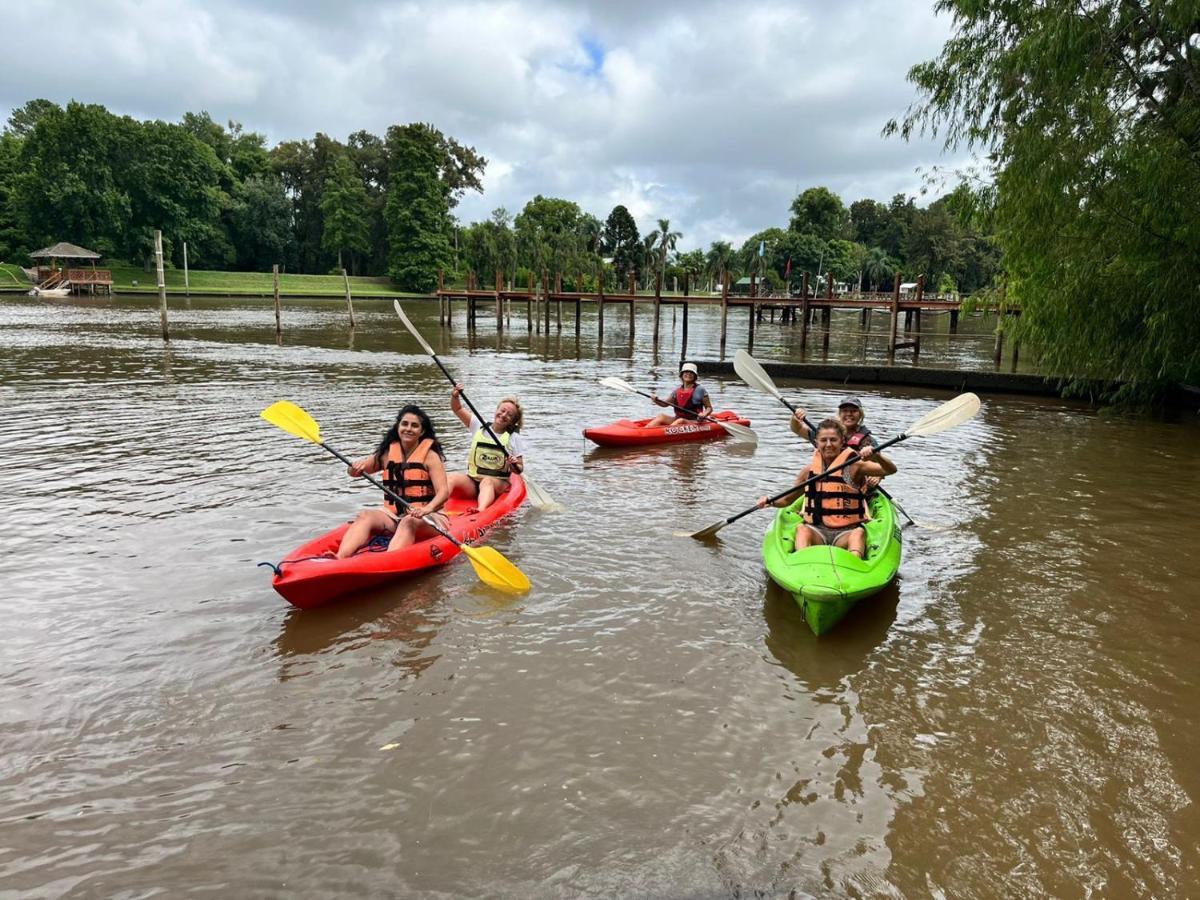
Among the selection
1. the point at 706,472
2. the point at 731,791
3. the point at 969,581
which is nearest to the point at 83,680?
the point at 731,791

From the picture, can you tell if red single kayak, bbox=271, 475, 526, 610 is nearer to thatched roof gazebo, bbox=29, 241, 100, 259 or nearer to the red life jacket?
the red life jacket

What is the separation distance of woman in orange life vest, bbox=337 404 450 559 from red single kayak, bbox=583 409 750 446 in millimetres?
4765

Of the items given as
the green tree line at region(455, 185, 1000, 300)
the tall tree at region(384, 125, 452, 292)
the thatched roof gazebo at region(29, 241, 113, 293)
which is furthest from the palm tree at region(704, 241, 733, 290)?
the thatched roof gazebo at region(29, 241, 113, 293)

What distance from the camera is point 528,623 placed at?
533 cm

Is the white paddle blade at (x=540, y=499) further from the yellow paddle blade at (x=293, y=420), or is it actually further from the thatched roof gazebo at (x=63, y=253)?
the thatched roof gazebo at (x=63, y=253)

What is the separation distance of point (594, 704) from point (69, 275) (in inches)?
2505

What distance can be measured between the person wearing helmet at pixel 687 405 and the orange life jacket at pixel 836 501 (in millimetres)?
5589

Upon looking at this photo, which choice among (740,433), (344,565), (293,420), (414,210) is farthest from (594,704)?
(414,210)

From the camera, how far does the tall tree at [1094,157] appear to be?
10.8 metres

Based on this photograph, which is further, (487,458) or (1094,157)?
(1094,157)

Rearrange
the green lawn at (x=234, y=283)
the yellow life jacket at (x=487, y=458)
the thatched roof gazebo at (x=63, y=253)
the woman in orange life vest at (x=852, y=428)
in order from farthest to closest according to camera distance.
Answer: the green lawn at (x=234, y=283), the thatched roof gazebo at (x=63, y=253), the yellow life jacket at (x=487, y=458), the woman in orange life vest at (x=852, y=428)

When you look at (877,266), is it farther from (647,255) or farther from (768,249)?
(647,255)

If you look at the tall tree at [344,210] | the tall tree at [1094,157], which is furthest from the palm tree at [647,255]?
the tall tree at [1094,157]

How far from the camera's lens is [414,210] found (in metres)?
70.4
